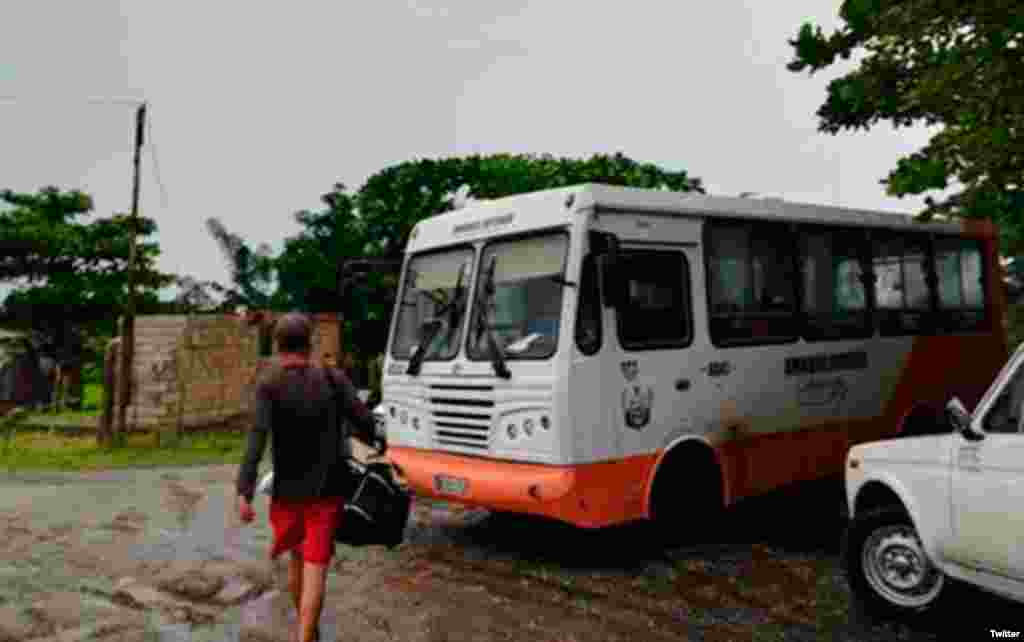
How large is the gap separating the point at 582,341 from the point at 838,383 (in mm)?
3624

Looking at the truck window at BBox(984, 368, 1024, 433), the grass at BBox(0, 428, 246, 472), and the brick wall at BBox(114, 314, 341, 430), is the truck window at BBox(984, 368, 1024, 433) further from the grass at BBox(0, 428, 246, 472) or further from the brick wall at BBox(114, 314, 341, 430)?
the brick wall at BBox(114, 314, 341, 430)

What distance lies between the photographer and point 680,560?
7590 millimetres

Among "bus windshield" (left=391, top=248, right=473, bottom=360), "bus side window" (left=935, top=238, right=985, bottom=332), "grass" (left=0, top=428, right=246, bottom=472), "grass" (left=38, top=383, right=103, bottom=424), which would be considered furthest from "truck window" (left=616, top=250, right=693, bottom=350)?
"grass" (left=38, top=383, right=103, bottom=424)

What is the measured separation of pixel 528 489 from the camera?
7.07 meters

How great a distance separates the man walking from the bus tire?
11.6 ft

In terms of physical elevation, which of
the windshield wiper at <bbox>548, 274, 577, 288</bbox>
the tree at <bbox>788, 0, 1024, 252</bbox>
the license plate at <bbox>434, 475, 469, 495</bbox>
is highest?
the tree at <bbox>788, 0, 1024, 252</bbox>

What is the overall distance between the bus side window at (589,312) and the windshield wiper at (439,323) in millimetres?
1303

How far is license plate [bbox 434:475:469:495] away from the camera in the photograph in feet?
25.0

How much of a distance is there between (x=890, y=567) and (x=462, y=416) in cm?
349

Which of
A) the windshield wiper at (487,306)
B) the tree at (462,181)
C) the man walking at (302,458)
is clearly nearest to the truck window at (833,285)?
the windshield wiper at (487,306)

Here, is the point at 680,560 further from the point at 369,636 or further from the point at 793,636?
the point at 369,636

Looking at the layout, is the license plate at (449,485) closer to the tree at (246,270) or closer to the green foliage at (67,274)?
the tree at (246,270)

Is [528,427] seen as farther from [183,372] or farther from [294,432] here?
[183,372]

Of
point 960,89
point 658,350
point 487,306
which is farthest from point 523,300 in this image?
point 960,89
